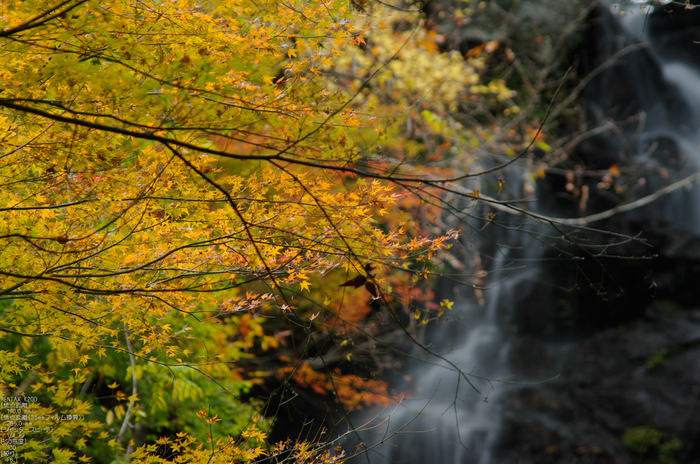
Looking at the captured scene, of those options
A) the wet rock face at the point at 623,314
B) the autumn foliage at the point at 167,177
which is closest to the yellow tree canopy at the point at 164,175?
the autumn foliage at the point at 167,177

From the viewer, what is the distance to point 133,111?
193cm

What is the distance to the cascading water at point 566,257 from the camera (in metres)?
7.36

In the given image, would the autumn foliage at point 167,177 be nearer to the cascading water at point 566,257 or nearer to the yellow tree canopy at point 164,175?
the yellow tree canopy at point 164,175

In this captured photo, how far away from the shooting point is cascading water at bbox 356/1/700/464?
7359mm

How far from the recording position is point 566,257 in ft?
24.0

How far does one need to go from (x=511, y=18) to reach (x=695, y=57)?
4884 millimetres

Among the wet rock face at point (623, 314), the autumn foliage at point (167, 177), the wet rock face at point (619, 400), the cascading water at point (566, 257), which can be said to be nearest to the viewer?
the autumn foliage at point (167, 177)

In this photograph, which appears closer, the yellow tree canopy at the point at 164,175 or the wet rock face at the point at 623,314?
the yellow tree canopy at the point at 164,175

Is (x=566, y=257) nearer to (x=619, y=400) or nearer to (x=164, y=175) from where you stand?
(x=619, y=400)

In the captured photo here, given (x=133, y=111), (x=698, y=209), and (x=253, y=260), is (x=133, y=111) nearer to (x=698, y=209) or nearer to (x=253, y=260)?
(x=253, y=260)

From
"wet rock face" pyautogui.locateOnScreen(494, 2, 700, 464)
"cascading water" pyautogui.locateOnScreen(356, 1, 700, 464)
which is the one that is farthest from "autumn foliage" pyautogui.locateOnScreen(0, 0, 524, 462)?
"cascading water" pyautogui.locateOnScreen(356, 1, 700, 464)

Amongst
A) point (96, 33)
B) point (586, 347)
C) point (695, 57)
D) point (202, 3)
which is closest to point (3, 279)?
point (96, 33)

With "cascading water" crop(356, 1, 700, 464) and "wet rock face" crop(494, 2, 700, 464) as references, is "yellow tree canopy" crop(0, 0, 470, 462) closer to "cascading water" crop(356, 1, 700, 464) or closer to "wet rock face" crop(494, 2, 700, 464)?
"wet rock face" crop(494, 2, 700, 464)

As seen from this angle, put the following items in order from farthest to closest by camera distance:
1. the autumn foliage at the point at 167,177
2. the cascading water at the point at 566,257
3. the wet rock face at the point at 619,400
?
the cascading water at the point at 566,257 < the wet rock face at the point at 619,400 < the autumn foliage at the point at 167,177
